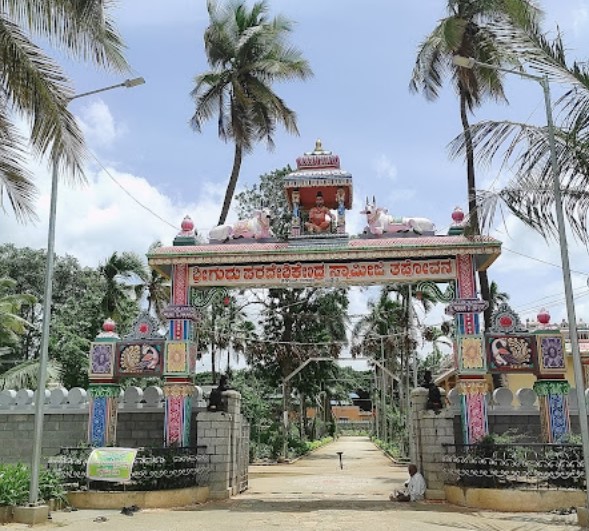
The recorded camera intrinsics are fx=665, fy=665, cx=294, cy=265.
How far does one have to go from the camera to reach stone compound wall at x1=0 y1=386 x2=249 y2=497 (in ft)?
48.6

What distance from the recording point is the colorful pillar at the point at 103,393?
46.5 ft

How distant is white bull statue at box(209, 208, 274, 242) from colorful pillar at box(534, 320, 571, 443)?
245 inches

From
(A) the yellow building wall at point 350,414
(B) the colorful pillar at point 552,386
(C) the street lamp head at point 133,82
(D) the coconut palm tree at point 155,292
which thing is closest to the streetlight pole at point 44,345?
(C) the street lamp head at point 133,82

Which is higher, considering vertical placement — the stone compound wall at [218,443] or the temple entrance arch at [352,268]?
the temple entrance arch at [352,268]

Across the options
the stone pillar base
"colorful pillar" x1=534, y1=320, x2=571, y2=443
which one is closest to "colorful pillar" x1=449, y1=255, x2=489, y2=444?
"colorful pillar" x1=534, y1=320, x2=571, y2=443

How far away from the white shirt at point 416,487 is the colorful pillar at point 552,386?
8.68 ft

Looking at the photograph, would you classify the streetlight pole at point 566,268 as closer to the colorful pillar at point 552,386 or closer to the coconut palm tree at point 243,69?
the colorful pillar at point 552,386

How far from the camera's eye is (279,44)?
2369 centimetres

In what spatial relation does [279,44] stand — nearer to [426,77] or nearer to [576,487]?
[426,77]

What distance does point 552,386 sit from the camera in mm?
13648

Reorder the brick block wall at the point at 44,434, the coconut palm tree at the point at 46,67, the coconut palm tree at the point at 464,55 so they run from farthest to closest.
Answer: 1. the coconut palm tree at the point at 464,55
2. the brick block wall at the point at 44,434
3. the coconut palm tree at the point at 46,67

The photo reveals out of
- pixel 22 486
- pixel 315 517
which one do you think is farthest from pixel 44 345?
pixel 315 517

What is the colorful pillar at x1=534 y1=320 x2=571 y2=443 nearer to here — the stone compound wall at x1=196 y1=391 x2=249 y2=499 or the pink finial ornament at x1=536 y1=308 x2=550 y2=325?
the pink finial ornament at x1=536 y1=308 x2=550 y2=325

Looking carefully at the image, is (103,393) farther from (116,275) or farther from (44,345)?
(116,275)
